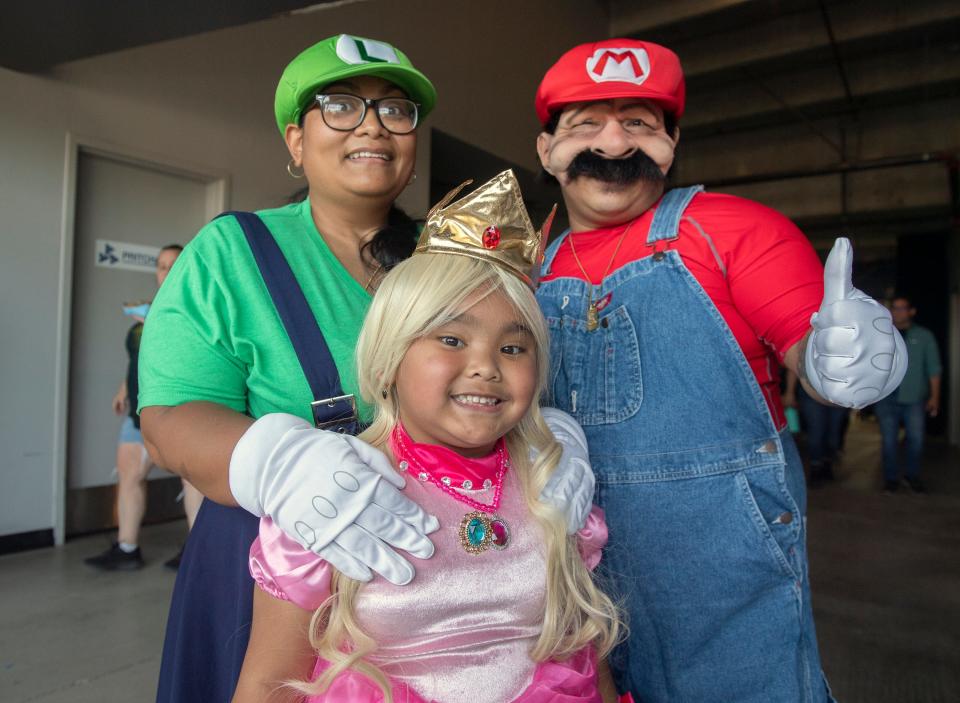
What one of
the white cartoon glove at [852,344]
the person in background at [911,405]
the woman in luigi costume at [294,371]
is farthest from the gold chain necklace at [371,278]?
the person in background at [911,405]

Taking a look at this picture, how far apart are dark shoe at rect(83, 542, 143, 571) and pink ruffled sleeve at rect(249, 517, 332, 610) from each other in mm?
3095

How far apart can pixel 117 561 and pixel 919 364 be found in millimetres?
6586

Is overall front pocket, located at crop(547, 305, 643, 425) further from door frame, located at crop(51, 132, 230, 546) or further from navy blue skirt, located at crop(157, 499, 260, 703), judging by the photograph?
door frame, located at crop(51, 132, 230, 546)

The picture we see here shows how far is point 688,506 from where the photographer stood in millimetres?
1210

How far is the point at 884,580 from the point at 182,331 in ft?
13.2

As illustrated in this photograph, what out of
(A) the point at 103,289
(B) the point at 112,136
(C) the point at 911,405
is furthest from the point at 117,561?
(C) the point at 911,405

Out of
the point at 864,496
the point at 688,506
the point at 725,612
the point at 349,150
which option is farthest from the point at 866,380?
the point at 864,496

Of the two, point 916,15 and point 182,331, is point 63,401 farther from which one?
point 916,15

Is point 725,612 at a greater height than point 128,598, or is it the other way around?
point 725,612

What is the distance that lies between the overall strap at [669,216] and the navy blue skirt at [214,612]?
33.6 inches

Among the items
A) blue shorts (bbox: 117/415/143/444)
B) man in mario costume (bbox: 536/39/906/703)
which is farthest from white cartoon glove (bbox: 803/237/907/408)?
blue shorts (bbox: 117/415/143/444)

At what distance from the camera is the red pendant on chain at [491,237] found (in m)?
1.08

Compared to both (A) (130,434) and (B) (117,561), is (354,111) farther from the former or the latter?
(B) (117,561)

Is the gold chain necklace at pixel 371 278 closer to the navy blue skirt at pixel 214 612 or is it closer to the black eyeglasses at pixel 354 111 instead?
the black eyeglasses at pixel 354 111
